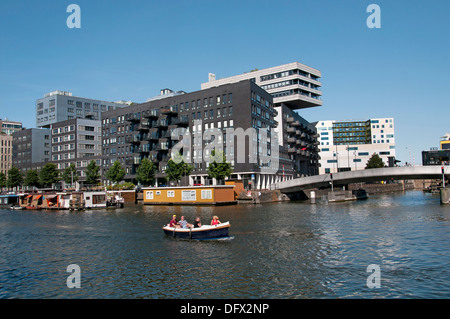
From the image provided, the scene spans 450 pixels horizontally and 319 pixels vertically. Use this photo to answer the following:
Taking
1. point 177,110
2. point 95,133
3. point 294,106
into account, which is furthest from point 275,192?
point 95,133

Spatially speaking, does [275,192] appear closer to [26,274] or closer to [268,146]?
[268,146]

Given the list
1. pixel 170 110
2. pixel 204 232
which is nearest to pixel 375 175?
pixel 204 232

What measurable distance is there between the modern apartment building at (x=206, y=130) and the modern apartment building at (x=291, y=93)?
6.52 metres

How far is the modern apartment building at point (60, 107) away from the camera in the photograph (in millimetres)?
185875

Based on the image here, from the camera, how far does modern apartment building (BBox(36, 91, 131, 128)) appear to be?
610ft

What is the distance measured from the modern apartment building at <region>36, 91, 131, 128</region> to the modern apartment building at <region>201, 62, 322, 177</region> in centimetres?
8035

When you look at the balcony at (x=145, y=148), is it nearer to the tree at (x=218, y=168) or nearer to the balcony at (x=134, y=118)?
the balcony at (x=134, y=118)

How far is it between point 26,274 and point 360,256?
74.5 feet

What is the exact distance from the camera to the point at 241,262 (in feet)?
83.7

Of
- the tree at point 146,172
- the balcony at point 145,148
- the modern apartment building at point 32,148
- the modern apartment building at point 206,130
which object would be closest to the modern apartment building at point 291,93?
the modern apartment building at point 206,130

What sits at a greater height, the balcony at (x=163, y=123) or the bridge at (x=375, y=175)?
the balcony at (x=163, y=123)

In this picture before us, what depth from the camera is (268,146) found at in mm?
112688

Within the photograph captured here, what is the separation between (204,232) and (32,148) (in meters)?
165
